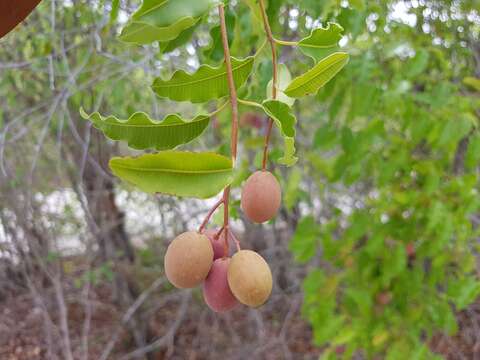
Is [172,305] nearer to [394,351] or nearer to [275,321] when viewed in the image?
[275,321]

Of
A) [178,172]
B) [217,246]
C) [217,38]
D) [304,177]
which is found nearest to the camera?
[178,172]

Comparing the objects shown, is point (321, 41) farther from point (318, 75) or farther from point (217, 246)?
point (217, 246)

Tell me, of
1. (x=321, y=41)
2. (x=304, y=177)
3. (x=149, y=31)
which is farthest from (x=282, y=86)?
(x=304, y=177)

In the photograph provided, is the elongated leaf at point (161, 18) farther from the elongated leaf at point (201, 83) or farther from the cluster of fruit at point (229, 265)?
the cluster of fruit at point (229, 265)

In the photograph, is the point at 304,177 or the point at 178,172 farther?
the point at 304,177

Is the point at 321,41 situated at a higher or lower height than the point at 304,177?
higher

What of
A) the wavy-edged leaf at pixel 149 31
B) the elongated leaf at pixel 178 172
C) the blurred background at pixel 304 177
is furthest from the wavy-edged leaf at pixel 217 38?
the elongated leaf at pixel 178 172
